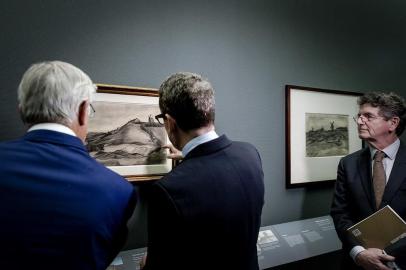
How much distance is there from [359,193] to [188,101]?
1.30 metres

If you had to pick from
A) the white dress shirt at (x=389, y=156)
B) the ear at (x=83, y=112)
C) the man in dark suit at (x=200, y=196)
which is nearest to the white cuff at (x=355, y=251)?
the white dress shirt at (x=389, y=156)

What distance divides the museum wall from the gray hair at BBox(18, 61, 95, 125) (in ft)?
1.79

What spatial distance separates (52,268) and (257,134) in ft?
4.90

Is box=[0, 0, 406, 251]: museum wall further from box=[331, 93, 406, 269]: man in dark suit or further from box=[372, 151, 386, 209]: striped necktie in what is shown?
box=[372, 151, 386, 209]: striped necktie

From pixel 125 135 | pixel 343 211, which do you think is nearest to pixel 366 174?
pixel 343 211

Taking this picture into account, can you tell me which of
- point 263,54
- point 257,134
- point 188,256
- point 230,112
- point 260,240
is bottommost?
point 260,240

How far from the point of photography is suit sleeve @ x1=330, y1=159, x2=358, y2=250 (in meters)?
1.80

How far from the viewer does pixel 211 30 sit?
6.18 feet

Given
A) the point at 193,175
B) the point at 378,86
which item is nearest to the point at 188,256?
the point at 193,175

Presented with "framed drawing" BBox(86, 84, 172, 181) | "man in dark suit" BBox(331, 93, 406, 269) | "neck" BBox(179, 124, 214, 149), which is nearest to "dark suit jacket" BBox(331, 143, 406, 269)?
"man in dark suit" BBox(331, 93, 406, 269)

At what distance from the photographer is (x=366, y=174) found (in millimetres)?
1828

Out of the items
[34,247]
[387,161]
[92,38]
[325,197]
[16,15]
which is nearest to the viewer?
[34,247]

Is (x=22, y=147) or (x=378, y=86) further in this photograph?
(x=378, y=86)

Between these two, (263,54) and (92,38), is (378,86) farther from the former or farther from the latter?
(92,38)
